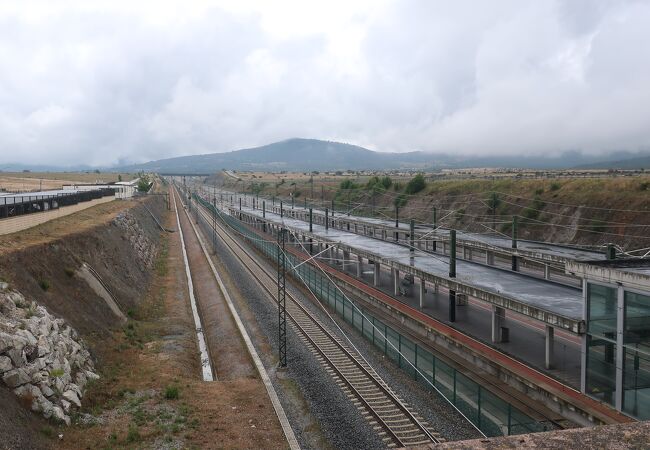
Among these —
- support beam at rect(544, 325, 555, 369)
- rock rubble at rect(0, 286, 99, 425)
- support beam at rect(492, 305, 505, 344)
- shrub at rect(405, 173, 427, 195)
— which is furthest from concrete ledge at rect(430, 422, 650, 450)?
shrub at rect(405, 173, 427, 195)

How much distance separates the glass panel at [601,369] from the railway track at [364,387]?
6091mm

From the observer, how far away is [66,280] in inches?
1129

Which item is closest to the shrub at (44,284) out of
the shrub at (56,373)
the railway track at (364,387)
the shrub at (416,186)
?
the shrub at (56,373)

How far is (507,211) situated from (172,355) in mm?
57788

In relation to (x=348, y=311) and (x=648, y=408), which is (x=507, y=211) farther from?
Result: (x=648, y=408)

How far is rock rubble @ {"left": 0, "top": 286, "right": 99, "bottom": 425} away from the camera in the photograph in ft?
54.6

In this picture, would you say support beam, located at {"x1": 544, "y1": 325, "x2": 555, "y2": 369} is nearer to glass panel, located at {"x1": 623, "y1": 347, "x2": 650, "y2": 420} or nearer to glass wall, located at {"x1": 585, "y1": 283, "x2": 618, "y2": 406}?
glass wall, located at {"x1": 585, "y1": 283, "x2": 618, "y2": 406}

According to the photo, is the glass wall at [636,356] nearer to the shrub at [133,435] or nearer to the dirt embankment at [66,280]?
the shrub at [133,435]

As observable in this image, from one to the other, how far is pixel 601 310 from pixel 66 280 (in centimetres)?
2556

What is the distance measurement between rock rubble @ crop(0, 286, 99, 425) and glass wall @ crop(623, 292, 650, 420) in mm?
18213

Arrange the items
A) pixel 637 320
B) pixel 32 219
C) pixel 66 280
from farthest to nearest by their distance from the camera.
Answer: pixel 32 219, pixel 66 280, pixel 637 320

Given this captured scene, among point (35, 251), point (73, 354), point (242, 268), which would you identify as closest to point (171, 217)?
point (242, 268)

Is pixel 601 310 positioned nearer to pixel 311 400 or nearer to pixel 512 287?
pixel 512 287

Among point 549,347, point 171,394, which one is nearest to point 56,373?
point 171,394
